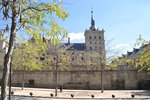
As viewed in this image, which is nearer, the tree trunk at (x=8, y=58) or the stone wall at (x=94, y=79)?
the tree trunk at (x=8, y=58)

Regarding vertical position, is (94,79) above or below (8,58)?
below

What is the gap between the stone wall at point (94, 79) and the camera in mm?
37500

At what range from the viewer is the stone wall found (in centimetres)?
3750

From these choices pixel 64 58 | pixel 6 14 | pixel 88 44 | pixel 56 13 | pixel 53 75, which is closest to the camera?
pixel 6 14

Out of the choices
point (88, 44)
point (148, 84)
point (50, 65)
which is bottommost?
point (148, 84)

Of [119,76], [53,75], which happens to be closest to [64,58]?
[53,75]

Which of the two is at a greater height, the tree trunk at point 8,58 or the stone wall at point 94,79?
the tree trunk at point 8,58

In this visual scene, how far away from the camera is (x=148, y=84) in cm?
3781

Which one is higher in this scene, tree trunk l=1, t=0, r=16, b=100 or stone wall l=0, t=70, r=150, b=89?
tree trunk l=1, t=0, r=16, b=100

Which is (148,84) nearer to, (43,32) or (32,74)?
(32,74)

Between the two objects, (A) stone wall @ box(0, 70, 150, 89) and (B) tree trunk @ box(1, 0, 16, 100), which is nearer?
(B) tree trunk @ box(1, 0, 16, 100)

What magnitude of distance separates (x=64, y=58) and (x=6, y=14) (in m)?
24.5

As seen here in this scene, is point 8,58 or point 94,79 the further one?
point 94,79

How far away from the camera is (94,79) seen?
1480 inches
